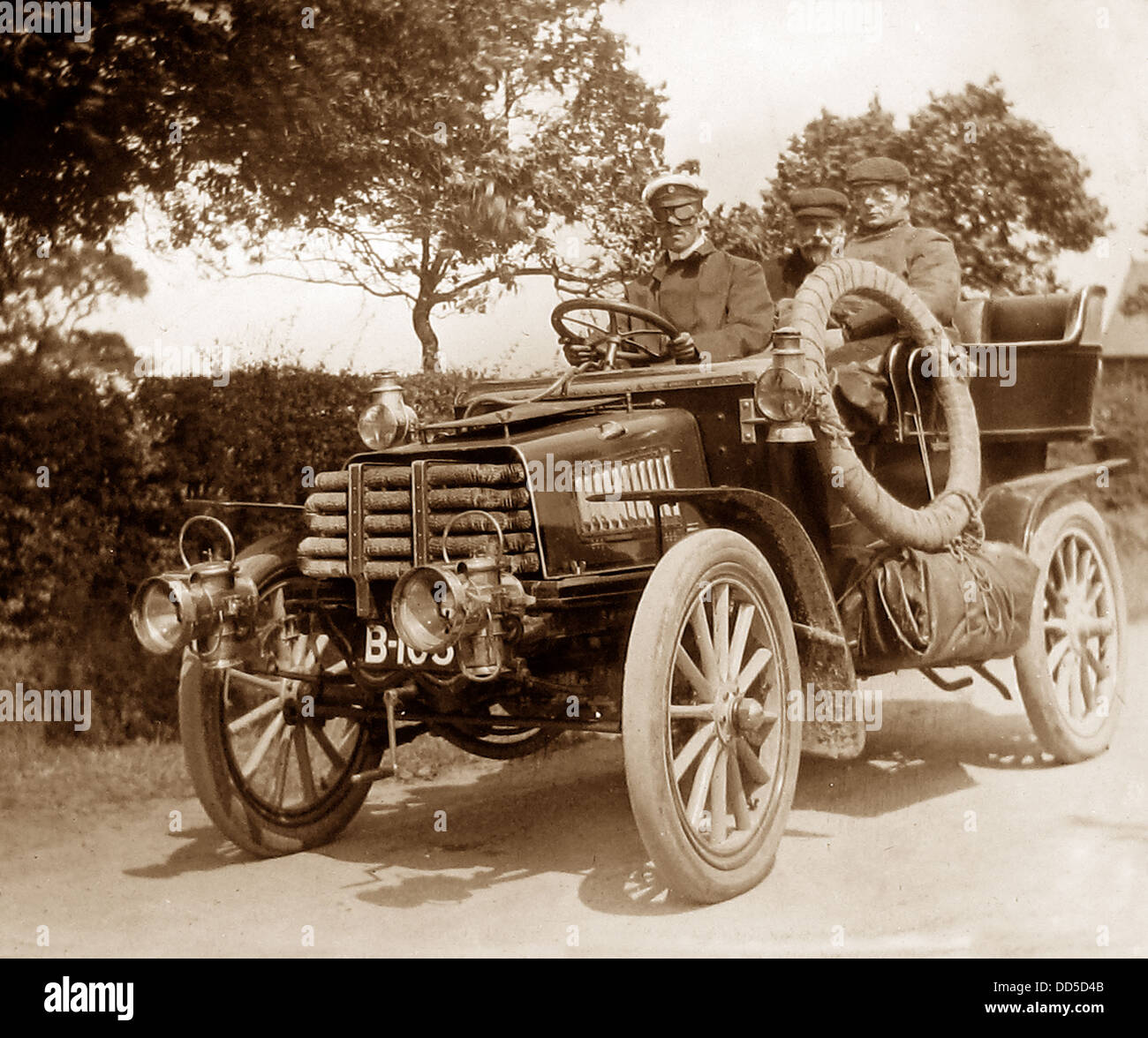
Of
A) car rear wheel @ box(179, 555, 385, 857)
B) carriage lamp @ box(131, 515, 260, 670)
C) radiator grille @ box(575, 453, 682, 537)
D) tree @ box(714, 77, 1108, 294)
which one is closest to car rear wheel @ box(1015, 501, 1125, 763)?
radiator grille @ box(575, 453, 682, 537)

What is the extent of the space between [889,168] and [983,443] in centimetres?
144

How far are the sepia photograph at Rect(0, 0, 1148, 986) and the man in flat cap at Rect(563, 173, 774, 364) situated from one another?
0.08 feet

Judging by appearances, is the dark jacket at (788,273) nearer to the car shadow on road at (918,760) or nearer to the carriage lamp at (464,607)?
the car shadow on road at (918,760)

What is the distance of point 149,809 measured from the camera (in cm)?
677

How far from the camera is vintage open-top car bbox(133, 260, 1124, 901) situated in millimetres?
4863

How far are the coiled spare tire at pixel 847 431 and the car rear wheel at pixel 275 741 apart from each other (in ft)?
6.63

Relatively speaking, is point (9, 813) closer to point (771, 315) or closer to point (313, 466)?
point (313, 466)

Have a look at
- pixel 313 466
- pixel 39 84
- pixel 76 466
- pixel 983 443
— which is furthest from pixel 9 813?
pixel 983 443

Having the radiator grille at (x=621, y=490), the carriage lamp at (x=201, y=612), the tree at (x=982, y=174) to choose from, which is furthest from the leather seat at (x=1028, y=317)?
the tree at (x=982, y=174)

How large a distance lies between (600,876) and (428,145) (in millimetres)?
4867

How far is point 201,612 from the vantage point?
200 inches

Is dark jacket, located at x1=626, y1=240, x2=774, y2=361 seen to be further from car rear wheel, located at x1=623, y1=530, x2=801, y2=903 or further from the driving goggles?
car rear wheel, located at x1=623, y1=530, x2=801, y2=903

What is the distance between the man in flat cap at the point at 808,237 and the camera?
769 cm

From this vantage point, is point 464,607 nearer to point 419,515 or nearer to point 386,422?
point 419,515
